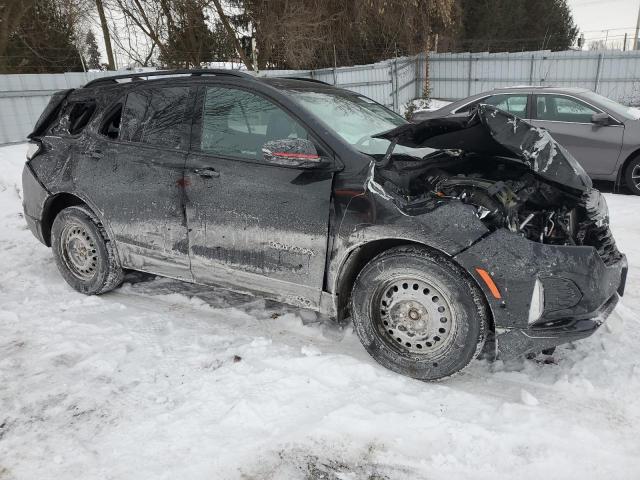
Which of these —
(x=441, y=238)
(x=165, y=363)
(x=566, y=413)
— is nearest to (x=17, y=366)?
(x=165, y=363)

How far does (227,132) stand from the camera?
3.49 metres

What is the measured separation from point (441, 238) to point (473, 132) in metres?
0.98

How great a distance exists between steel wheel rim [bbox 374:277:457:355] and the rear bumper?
3198 millimetres

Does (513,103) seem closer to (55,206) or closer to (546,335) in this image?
(546,335)

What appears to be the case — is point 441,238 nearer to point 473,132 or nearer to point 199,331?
point 473,132

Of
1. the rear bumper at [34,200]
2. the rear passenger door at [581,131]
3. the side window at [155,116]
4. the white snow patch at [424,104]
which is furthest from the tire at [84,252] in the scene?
the white snow patch at [424,104]

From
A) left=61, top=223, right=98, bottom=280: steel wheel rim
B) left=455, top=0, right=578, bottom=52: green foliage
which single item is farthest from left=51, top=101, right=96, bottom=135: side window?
left=455, top=0, right=578, bottom=52: green foliage

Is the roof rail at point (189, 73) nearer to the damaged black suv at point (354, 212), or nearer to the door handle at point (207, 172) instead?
the damaged black suv at point (354, 212)

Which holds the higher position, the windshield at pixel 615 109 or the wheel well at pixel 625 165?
the windshield at pixel 615 109

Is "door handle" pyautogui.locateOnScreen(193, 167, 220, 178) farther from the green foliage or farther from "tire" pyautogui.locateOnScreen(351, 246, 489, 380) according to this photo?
the green foliage

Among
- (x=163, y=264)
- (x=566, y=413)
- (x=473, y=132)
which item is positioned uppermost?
(x=473, y=132)

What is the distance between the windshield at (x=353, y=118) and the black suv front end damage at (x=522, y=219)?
0.47 ft

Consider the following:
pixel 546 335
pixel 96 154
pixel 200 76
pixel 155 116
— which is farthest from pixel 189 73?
pixel 546 335

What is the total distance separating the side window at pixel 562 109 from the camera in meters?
7.41
